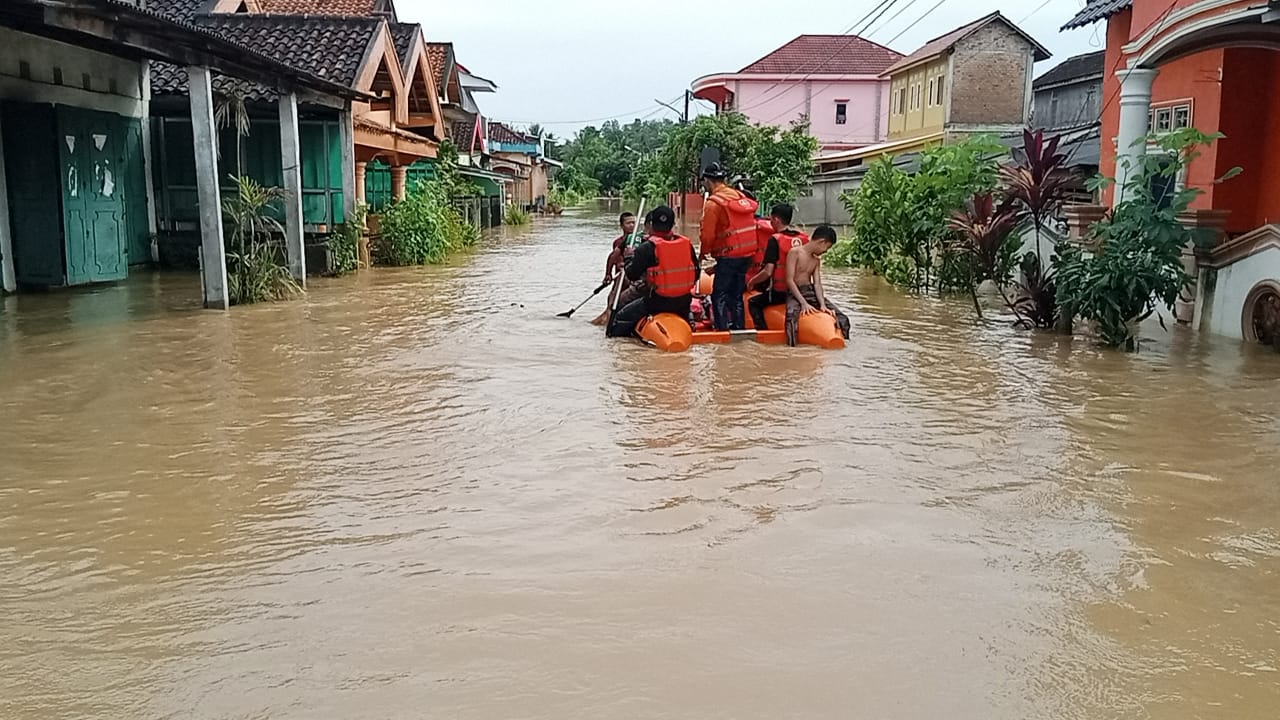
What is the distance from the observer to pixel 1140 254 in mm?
10305

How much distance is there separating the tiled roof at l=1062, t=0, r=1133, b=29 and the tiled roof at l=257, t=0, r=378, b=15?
1704cm

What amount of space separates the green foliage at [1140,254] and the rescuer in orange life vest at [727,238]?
3.24 metres

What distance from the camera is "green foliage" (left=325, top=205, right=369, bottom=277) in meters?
16.9

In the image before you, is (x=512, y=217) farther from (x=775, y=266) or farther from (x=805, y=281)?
(x=805, y=281)

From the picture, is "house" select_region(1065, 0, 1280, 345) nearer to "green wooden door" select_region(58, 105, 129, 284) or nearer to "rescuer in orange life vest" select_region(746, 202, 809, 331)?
"rescuer in orange life vest" select_region(746, 202, 809, 331)

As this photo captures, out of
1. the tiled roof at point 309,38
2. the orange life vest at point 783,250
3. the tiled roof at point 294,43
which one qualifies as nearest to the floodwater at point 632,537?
the orange life vest at point 783,250

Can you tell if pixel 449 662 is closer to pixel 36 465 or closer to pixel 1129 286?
pixel 36 465

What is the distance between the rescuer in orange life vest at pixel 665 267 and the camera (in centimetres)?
1020

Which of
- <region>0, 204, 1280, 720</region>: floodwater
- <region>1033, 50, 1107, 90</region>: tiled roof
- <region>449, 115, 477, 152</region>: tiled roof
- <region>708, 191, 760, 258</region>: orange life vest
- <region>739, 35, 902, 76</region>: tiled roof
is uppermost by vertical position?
<region>739, 35, 902, 76</region>: tiled roof

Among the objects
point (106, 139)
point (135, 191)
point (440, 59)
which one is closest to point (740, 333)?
point (106, 139)

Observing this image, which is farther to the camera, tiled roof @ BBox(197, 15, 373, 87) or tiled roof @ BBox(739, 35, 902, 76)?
tiled roof @ BBox(739, 35, 902, 76)

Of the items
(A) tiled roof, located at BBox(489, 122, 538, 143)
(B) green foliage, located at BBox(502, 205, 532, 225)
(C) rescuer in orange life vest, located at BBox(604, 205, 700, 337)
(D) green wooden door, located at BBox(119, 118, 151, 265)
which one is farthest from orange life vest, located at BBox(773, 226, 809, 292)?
(A) tiled roof, located at BBox(489, 122, 538, 143)

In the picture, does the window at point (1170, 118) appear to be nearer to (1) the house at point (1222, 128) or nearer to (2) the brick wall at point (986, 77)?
(1) the house at point (1222, 128)

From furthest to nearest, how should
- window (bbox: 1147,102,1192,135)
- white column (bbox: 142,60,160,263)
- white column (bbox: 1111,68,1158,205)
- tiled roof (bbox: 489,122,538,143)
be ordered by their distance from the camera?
1. tiled roof (bbox: 489,122,538,143)
2. white column (bbox: 142,60,160,263)
3. window (bbox: 1147,102,1192,135)
4. white column (bbox: 1111,68,1158,205)
